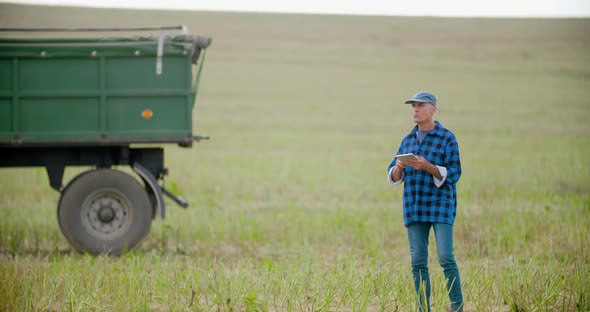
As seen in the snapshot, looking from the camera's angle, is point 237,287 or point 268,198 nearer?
point 237,287

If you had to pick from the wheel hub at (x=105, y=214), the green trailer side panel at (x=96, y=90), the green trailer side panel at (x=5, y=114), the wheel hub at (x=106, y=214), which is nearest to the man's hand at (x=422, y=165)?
the green trailer side panel at (x=96, y=90)

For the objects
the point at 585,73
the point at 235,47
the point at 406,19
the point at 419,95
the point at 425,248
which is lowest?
the point at 425,248

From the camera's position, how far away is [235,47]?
43500 mm

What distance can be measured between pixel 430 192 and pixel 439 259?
0.46 metres

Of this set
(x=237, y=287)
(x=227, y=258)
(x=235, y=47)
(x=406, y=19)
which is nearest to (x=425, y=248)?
(x=237, y=287)

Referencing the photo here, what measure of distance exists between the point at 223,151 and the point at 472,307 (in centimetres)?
1450

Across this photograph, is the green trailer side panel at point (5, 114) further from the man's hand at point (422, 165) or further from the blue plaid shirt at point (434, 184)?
the man's hand at point (422, 165)

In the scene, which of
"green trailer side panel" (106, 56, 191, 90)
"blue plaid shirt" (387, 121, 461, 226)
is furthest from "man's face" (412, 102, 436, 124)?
"green trailer side panel" (106, 56, 191, 90)

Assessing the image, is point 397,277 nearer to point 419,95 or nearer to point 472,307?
point 472,307

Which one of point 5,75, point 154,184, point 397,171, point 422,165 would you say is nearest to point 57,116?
point 5,75

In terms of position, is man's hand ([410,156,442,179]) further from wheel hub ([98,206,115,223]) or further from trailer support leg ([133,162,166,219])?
wheel hub ([98,206,115,223])

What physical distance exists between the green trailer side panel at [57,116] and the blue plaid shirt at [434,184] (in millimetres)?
4486

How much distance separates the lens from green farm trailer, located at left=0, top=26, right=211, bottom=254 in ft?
28.3

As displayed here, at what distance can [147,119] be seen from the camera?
8781 mm
